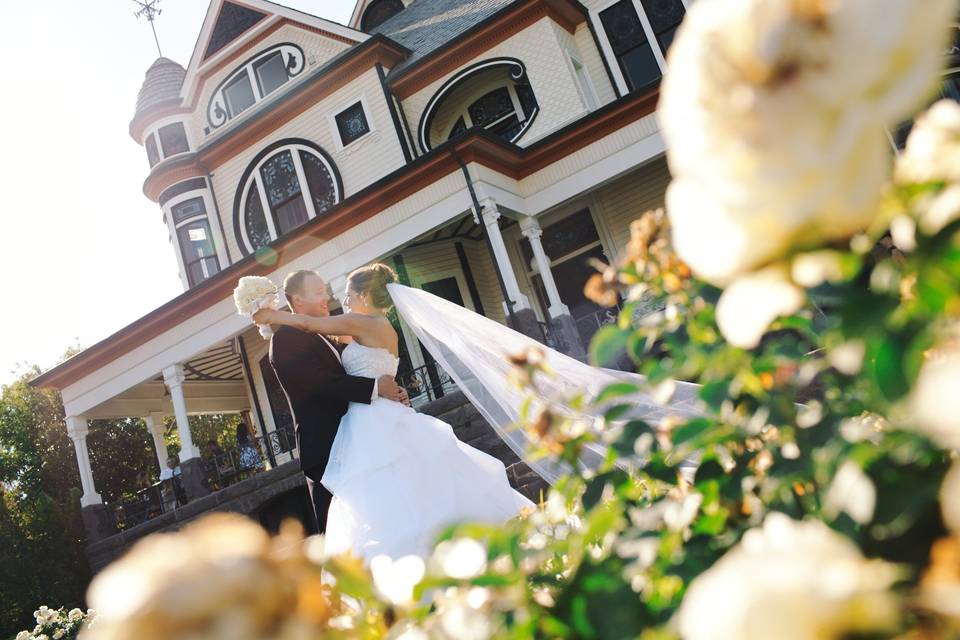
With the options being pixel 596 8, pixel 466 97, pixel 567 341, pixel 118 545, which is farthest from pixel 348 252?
pixel 596 8

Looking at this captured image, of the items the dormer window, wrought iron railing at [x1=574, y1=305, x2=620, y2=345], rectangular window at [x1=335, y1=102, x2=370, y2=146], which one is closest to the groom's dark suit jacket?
wrought iron railing at [x1=574, y1=305, x2=620, y2=345]

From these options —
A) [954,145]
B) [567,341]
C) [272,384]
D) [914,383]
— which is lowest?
[914,383]

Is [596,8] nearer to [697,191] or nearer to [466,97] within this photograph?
[466,97]

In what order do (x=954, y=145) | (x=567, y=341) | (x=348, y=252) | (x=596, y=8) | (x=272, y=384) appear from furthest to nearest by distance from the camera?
(x=272, y=384)
(x=596, y=8)
(x=348, y=252)
(x=567, y=341)
(x=954, y=145)

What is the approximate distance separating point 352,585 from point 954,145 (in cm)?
84

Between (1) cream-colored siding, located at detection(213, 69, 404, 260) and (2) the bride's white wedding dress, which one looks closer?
(2) the bride's white wedding dress

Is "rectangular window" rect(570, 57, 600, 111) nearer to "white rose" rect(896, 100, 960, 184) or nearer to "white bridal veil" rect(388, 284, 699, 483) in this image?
"white bridal veil" rect(388, 284, 699, 483)

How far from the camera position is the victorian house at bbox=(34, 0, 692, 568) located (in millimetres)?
13570

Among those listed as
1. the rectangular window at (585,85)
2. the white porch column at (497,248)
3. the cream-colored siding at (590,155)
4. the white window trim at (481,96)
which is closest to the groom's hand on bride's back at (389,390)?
the white porch column at (497,248)

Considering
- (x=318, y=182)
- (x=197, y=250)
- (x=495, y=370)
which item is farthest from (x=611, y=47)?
(x=495, y=370)

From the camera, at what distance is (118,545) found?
14602 mm

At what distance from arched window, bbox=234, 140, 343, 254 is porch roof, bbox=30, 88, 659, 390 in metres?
3.16

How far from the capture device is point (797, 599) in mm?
465

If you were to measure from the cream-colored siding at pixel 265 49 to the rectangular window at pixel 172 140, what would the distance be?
0.34 m
